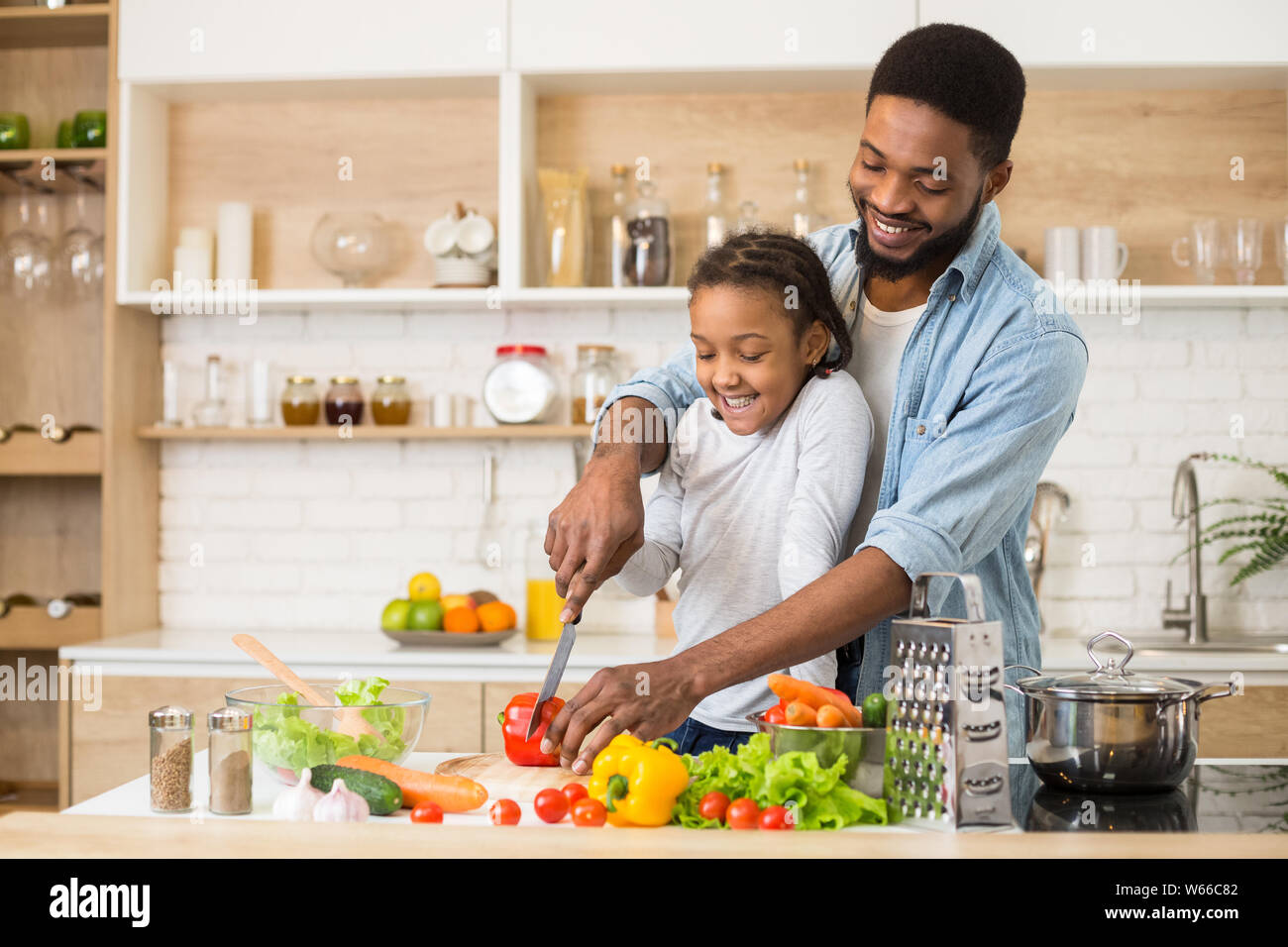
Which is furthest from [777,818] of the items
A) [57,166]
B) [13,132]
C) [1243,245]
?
[13,132]

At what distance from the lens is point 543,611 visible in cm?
338

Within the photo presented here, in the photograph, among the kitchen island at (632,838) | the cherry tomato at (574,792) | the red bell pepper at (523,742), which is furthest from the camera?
the red bell pepper at (523,742)

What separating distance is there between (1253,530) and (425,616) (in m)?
2.20

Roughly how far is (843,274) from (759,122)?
5.79ft

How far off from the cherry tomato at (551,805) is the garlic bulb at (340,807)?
0.60ft

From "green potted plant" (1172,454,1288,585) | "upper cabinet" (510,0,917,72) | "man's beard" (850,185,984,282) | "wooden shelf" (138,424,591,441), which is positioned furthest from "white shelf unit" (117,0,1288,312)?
"man's beard" (850,185,984,282)

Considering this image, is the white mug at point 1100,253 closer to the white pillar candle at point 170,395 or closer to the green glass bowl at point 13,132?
the white pillar candle at point 170,395

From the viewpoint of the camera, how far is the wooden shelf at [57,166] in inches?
133

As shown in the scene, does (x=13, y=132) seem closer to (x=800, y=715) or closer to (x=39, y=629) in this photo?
(x=39, y=629)

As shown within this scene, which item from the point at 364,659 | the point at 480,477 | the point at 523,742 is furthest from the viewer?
the point at 480,477

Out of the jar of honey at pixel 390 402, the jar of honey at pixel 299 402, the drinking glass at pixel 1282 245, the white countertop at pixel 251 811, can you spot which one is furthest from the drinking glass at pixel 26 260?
the drinking glass at pixel 1282 245
